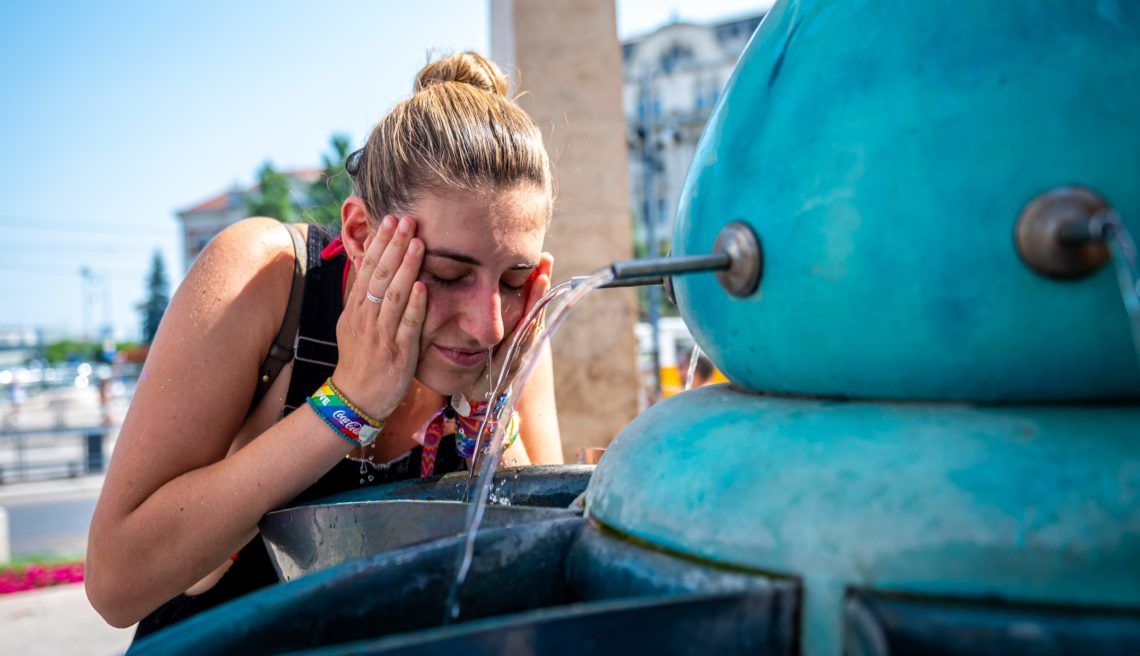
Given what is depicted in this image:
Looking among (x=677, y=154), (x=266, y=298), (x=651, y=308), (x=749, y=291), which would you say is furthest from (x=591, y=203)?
(x=677, y=154)

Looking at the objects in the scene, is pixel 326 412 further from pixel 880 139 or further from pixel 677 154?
pixel 677 154

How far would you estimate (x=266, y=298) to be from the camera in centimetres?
173

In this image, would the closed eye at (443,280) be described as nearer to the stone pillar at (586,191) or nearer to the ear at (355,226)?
the ear at (355,226)

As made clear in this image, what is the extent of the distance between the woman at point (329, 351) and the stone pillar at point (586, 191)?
3.46 meters

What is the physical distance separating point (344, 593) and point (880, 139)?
68 centimetres

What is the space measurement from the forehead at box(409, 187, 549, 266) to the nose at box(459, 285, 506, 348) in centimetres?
6

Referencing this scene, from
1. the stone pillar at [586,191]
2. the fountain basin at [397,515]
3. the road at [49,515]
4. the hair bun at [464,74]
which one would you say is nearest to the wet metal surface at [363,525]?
the fountain basin at [397,515]

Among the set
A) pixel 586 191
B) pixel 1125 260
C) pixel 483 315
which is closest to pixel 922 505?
pixel 1125 260

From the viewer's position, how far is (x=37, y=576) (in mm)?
6758

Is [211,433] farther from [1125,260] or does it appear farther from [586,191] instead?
[586,191]

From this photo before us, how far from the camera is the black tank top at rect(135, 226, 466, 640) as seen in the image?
1.74 m

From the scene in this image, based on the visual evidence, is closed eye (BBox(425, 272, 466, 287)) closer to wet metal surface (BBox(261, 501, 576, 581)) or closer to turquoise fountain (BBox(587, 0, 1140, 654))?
wet metal surface (BBox(261, 501, 576, 581))

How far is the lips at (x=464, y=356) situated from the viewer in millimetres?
1665

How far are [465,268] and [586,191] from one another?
3.93 m
